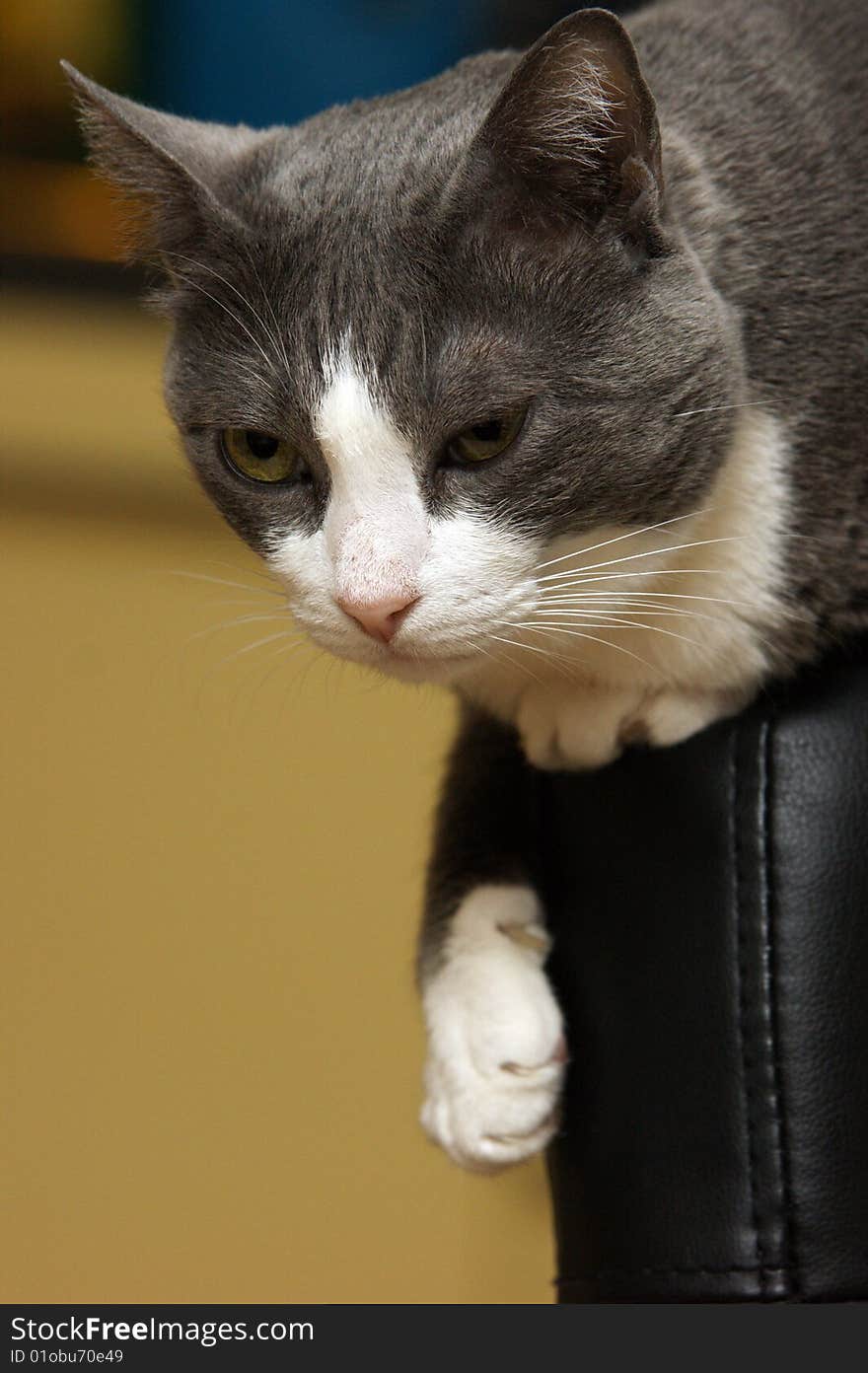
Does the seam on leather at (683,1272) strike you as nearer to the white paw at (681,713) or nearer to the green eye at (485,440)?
the white paw at (681,713)

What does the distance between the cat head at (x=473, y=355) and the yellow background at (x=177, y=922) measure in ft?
3.12

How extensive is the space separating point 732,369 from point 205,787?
1.17 m

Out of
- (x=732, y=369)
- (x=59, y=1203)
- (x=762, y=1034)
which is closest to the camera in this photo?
(x=762, y=1034)

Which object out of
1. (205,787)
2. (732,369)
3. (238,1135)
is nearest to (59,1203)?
(238,1135)

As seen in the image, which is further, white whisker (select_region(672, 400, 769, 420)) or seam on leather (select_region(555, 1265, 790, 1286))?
white whisker (select_region(672, 400, 769, 420))

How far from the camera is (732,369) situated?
0.81 m

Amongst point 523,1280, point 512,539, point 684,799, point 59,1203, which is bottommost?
point 523,1280

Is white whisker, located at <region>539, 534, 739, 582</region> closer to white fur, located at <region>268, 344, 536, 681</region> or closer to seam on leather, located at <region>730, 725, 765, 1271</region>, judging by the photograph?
white fur, located at <region>268, 344, 536, 681</region>

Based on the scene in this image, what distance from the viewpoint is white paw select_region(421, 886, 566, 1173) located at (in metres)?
0.82

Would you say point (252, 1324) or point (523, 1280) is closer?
point (252, 1324)

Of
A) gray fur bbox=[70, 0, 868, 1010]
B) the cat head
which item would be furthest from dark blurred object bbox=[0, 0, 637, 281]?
the cat head

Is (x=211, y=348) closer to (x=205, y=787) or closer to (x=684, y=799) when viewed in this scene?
(x=684, y=799)

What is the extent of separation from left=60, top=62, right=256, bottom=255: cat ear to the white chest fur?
0.98 feet

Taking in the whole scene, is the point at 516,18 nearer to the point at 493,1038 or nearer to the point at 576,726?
the point at 576,726
